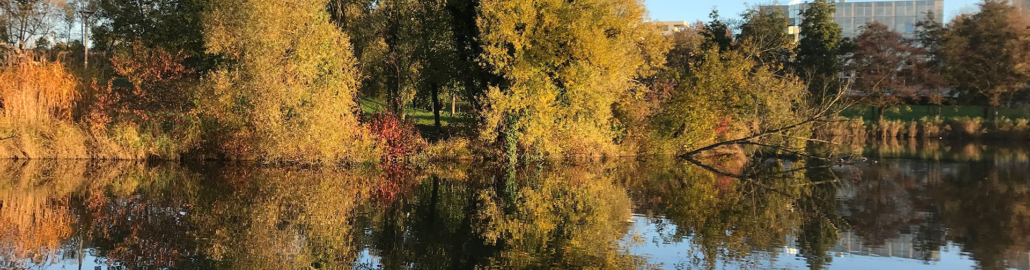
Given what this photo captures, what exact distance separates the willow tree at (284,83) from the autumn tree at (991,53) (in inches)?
1893

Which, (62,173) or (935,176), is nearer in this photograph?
(62,173)

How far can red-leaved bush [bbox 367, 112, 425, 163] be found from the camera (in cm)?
2633

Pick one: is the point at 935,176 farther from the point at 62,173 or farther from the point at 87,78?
the point at 87,78

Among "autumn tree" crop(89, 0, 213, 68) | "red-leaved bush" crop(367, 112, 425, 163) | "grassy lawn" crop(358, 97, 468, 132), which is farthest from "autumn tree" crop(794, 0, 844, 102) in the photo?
"autumn tree" crop(89, 0, 213, 68)

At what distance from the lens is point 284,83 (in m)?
24.3

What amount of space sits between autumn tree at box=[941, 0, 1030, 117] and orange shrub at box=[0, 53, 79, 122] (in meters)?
55.7

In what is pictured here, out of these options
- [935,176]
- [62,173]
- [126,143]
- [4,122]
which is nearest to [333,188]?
[62,173]

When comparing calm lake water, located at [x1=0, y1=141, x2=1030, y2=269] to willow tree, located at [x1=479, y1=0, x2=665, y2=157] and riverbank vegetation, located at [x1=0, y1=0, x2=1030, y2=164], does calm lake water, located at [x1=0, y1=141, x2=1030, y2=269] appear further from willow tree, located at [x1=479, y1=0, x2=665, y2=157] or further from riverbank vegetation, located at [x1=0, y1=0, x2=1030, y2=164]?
willow tree, located at [x1=479, y1=0, x2=665, y2=157]

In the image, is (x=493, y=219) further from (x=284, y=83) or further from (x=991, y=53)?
(x=991, y=53)

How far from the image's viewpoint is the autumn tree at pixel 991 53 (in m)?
51.9

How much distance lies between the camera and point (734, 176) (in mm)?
24375

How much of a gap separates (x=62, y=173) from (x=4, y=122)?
4.91m

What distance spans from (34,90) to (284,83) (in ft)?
27.6

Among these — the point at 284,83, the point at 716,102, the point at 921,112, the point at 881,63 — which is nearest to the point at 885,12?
the point at 921,112
